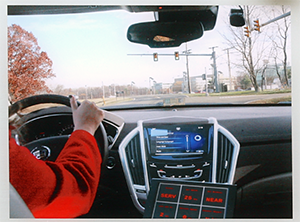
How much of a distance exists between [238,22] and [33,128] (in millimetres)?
1763

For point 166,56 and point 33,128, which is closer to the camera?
point 33,128

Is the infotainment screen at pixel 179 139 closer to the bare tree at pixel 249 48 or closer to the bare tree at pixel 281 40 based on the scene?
the bare tree at pixel 249 48

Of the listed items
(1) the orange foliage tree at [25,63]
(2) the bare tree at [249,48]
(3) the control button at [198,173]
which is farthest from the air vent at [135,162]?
(2) the bare tree at [249,48]

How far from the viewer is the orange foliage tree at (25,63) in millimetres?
2131

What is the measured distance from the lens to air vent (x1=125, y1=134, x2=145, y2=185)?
7.19ft

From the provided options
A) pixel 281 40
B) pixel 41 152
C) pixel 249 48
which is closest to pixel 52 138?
Answer: pixel 41 152

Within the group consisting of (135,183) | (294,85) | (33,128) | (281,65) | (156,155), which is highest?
(281,65)

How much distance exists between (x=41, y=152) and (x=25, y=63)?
0.69 meters

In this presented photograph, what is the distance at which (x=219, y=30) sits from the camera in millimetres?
2236

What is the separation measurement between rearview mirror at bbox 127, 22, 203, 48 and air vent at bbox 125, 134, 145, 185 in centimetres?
76

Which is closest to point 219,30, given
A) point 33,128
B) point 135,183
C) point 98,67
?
point 98,67

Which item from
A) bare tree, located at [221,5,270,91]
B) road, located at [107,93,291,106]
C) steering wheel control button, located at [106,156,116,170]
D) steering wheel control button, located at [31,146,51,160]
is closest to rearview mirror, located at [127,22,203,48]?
bare tree, located at [221,5,270,91]

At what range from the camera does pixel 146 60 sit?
2.21 metres

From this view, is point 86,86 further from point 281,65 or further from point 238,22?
point 281,65
